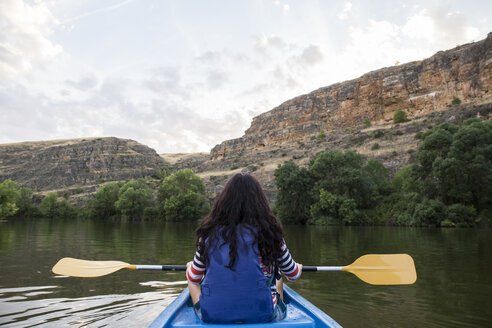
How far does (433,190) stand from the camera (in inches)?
1224

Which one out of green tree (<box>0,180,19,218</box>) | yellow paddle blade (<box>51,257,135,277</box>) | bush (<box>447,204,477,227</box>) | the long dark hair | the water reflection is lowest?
bush (<box>447,204,477,227</box>)

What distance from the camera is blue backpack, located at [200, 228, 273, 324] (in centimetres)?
233

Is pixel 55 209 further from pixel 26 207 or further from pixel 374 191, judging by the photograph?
pixel 374 191

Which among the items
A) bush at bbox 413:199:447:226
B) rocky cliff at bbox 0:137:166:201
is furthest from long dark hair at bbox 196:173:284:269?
rocky cliff at bbox 0:137:166:201

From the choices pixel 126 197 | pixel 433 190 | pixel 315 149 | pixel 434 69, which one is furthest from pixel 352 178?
pixel 434 69

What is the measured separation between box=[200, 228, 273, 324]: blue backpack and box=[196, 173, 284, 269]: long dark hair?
49 millimetres

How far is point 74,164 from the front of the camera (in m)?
110

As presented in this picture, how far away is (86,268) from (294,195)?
36706mm

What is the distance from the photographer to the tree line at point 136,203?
5103cm

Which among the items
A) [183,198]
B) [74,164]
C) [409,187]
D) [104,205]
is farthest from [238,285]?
[74,164]

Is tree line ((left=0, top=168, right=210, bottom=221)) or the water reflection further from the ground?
tree line ((left=0, top=168, right=210, bottom=221))

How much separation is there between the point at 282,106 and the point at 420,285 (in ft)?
342

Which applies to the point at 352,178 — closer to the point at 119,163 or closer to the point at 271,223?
the point at 271,223

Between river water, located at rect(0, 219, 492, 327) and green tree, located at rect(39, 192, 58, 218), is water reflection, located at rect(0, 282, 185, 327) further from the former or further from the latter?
green tree, located at rect(39, 192, 58, 218)
